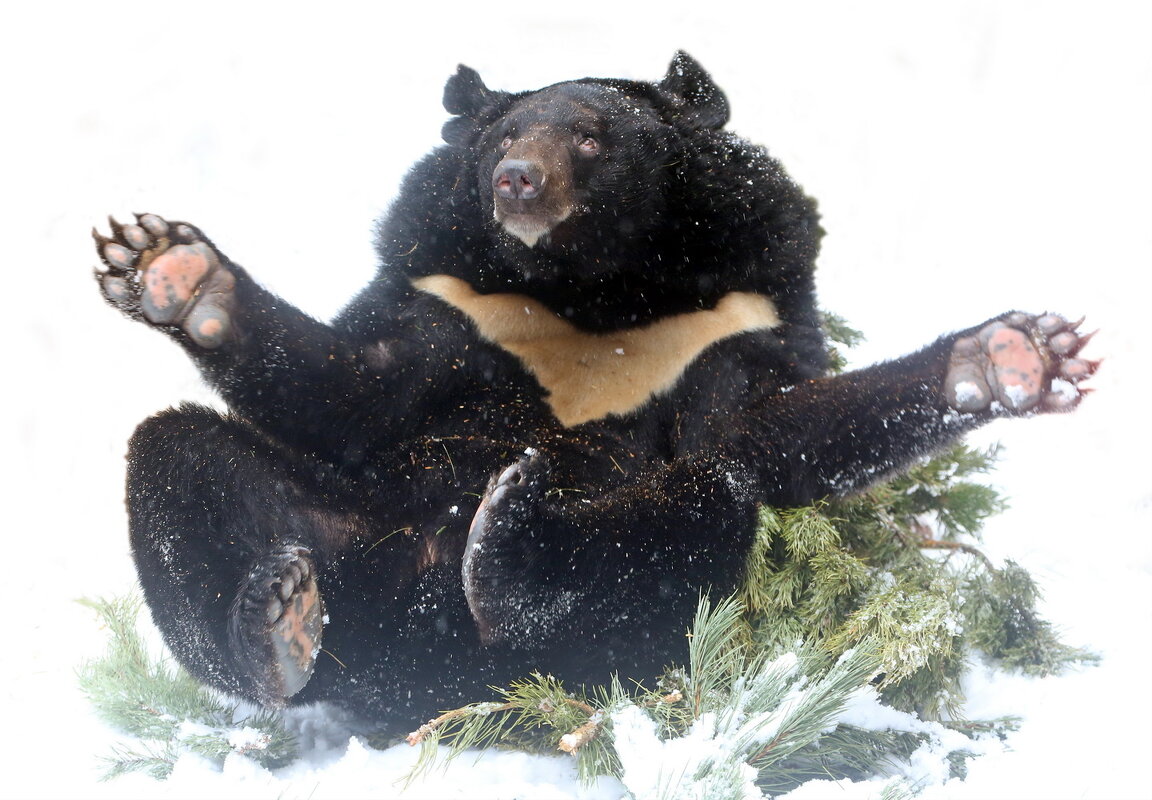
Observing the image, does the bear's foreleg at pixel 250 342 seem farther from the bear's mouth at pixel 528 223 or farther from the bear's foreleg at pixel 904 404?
the bear's foreleg at pixel 904 404

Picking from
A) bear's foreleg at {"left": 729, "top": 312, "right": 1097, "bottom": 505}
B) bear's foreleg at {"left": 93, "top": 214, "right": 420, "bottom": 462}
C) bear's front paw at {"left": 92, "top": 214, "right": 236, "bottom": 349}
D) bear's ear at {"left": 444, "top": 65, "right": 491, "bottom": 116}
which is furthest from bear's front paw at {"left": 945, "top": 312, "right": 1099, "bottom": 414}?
bear's front paw at {"left": 92, "top": 214, "right": 236, "bottom": 349}

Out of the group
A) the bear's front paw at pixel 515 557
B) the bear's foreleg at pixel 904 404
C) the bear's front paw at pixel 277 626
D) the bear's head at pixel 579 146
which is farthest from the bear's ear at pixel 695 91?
the bear's front paw at pixel 277 626

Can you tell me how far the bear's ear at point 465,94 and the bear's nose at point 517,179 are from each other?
1.97 feet

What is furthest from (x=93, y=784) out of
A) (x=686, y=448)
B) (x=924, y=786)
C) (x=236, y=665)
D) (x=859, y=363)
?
(x=859, y=363)

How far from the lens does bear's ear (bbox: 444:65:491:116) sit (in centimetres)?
304

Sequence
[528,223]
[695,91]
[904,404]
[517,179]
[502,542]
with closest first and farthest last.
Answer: [502,542], [904,404], [517,179], [528,223], [695,91]

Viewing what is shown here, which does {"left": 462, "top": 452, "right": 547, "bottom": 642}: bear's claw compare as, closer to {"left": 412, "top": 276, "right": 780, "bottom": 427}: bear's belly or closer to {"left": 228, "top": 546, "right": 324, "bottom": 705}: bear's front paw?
{"left": 228, "top": 546, "right": 324, "bottom": 705}: bear's front paw

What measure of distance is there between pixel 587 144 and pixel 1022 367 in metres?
1.28

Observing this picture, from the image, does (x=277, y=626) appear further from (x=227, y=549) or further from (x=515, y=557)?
(x=515, y=557)

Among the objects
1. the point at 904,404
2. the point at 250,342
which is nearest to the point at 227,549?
the point at 250,342

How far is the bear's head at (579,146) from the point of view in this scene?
103 inches

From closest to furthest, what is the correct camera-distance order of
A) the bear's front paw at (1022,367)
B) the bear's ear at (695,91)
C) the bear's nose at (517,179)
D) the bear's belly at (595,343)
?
the bear's front paw at (1022,367), the bear's nose at (517,179), the bear's belly at (595,343), the bear's ear at (695,91)

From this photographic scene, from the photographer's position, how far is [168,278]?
2311 mm

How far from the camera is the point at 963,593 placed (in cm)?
276
